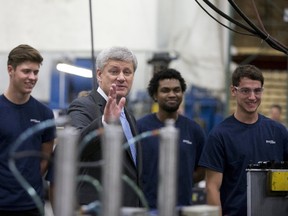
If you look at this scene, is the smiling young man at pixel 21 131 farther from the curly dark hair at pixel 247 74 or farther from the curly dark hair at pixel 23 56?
the curly dark hair at pixel 247 74

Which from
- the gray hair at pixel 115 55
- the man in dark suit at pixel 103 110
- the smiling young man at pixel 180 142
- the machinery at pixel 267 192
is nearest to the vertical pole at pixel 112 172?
the man in dark suit at pixel 103 110

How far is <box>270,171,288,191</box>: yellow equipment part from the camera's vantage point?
4.39 metres

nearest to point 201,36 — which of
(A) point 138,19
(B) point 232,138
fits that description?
(A) point 138,19

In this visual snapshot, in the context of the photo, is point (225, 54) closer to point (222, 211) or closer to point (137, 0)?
point (137, 0)

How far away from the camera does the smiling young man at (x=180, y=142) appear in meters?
6.21

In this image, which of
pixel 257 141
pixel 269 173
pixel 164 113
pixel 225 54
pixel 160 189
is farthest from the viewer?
pixel 225 54

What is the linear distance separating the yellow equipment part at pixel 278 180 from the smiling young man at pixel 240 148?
2.86 feet

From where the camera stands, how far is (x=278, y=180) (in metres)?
4.42

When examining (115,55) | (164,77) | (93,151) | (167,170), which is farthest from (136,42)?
(167,170)

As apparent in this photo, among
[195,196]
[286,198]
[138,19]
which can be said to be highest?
[138,19]

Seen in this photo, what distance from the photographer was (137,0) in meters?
15.8

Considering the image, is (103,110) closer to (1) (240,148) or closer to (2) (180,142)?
(1) (240,148)

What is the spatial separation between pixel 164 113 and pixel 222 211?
4.11 feet

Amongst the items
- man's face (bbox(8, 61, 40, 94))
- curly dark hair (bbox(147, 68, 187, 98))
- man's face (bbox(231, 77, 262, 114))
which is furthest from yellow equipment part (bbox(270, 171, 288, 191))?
curly dark hair (bbox(147, 68, 187, 98))
